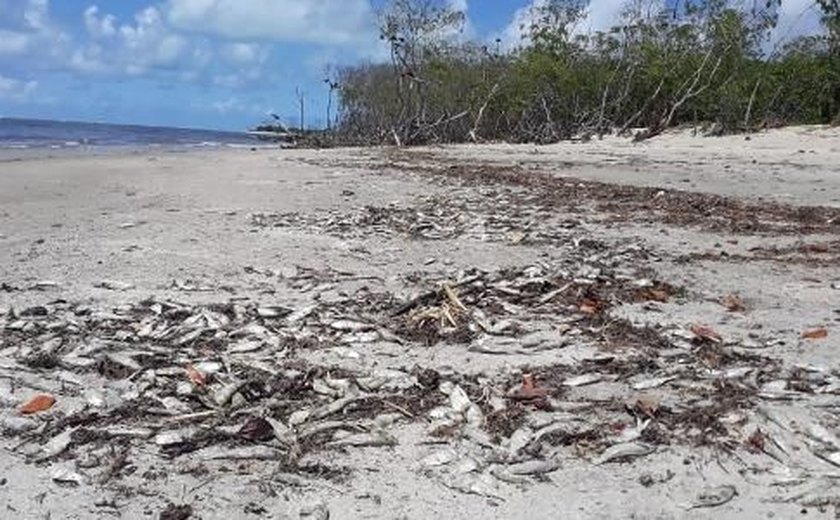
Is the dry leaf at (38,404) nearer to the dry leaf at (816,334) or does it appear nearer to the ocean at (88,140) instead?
the dry leaf at (816,334)

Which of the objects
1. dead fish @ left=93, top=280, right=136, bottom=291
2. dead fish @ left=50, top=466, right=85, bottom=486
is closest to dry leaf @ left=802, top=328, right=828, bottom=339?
dead fish @ left=50, top=466, right=85, bottom=486

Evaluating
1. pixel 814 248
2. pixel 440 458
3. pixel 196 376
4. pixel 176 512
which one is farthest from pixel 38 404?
pixel 814 248

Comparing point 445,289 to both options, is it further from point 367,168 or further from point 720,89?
point 720,89

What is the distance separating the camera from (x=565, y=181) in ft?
59.8

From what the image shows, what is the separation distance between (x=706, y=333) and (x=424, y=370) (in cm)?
201

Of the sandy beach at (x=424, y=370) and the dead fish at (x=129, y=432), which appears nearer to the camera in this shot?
the sandy beach at (x=424, y=370)

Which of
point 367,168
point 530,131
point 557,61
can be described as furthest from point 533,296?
point 557,61

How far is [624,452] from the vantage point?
14.1ft

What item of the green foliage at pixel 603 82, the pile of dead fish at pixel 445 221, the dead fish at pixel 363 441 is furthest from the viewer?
the green foliage at pixel 603 82

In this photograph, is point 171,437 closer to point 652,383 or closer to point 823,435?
point 652,383

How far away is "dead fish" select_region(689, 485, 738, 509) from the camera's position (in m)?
3.86

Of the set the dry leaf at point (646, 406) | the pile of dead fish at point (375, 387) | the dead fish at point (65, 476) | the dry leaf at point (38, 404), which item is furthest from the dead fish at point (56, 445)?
the dry leaf at point (646, 406)

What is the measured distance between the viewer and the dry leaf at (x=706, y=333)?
5880 millimetres

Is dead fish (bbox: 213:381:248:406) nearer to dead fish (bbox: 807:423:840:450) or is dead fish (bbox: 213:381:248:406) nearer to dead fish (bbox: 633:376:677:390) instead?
dead fish (bbox: 633:376:677:390)
